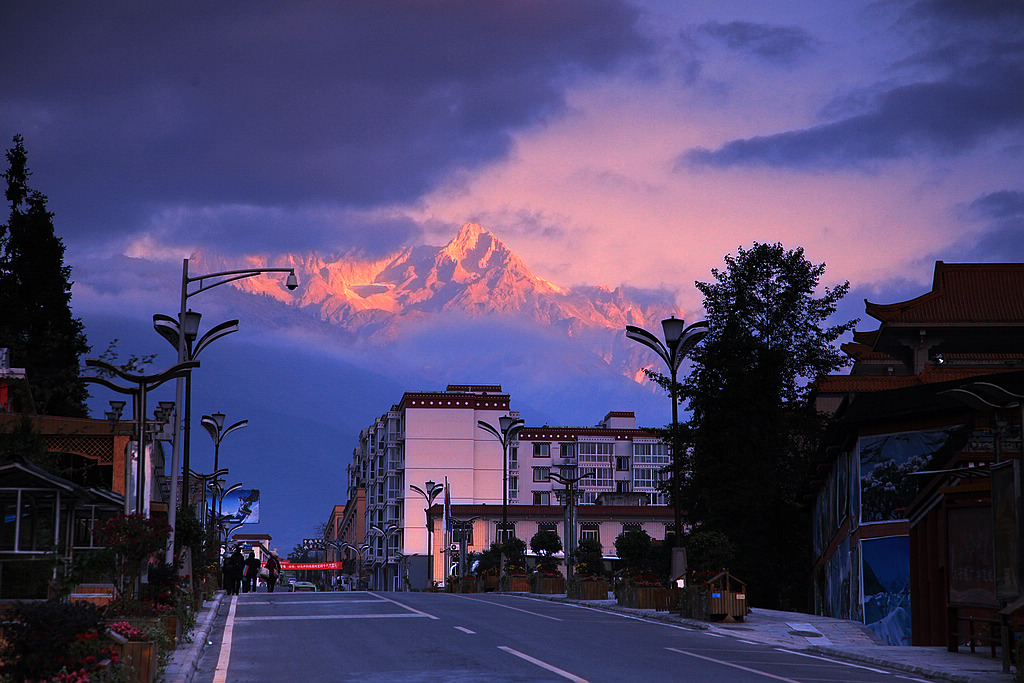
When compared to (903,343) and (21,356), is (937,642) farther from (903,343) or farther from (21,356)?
(21,356)

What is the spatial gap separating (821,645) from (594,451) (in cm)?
9791

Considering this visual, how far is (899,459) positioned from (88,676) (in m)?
23.1

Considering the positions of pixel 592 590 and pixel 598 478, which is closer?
pixel 592 590

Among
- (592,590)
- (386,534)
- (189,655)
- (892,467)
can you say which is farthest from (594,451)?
(189,655)

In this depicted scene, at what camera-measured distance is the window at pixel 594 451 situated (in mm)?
118625

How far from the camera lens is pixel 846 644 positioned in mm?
22531

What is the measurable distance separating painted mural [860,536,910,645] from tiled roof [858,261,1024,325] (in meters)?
15.8

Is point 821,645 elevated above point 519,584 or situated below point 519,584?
above

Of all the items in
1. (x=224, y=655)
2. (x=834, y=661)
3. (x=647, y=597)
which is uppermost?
(x=224, y=655)

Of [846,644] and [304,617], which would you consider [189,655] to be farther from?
[846,644]

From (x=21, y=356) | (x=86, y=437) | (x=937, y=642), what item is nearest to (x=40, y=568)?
(x=86, y=437)

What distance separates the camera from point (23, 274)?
62438 mm

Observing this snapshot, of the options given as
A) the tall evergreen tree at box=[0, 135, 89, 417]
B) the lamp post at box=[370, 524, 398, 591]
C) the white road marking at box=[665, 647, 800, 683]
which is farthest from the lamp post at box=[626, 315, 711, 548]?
the lamp post at box=[370, 524, 398, 591]

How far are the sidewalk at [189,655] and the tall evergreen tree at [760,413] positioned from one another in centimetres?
2581
